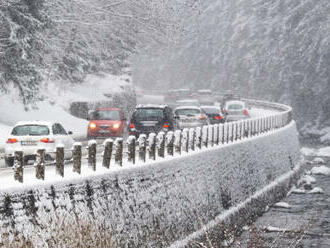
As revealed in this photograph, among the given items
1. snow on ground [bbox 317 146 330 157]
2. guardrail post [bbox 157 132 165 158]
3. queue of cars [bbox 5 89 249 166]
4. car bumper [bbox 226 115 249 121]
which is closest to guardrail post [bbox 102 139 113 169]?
queue of cars [bbox 5 89 249 166]

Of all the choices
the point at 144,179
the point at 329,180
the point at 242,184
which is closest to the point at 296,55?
the point at 329,180

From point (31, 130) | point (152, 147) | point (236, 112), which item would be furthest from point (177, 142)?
point (236, 112)

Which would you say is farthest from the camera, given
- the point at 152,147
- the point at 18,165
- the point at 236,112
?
the point at 236,112

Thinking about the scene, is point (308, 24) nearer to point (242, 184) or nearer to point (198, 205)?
point (242, 184)

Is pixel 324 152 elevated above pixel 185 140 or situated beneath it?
situated beneath

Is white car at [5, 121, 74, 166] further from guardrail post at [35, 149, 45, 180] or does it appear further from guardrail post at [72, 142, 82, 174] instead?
guardrail post at [35, 149, 45, 180]

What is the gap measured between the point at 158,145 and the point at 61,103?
81.8ft

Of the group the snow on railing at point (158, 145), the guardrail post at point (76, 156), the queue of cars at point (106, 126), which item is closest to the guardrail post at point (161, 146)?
the snow on railing at point (158, 145)

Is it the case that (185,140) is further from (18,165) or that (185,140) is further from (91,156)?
(18,165)

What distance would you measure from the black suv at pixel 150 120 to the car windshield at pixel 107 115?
11.7 feet

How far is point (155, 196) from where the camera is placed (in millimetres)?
17859

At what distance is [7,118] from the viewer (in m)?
35.8

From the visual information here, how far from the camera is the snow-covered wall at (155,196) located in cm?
1220

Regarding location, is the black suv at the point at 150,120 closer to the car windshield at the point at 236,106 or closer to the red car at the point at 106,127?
the red car at the point at 106,127
